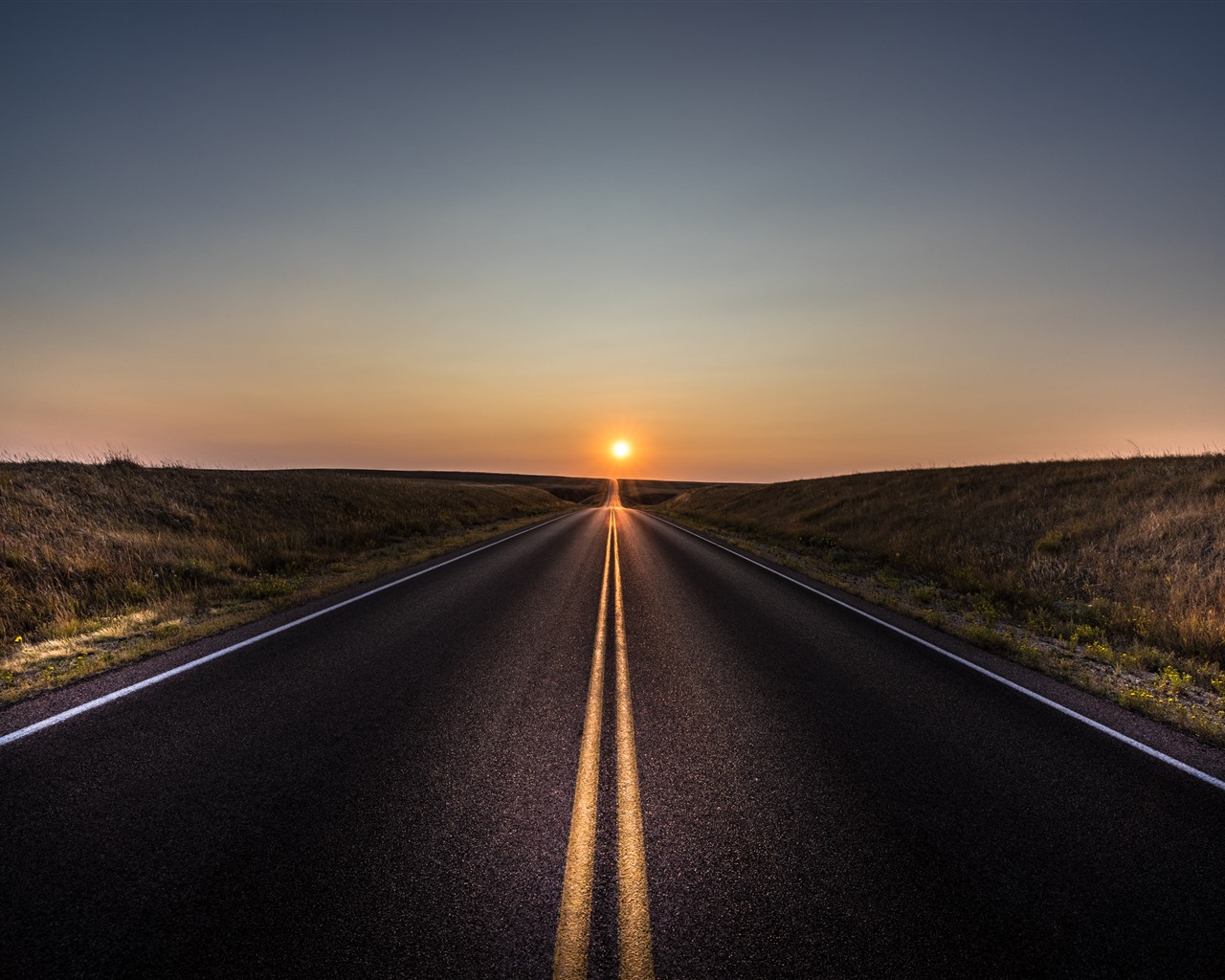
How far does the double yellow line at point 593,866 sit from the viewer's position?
240 centimetres

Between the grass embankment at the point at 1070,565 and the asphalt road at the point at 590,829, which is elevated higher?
the grass embankment at the point at 1070,565

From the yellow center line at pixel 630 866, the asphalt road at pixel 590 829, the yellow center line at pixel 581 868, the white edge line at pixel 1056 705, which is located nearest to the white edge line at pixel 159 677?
the asphalt road at pixel 590 829

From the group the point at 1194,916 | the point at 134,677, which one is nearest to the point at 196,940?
the point at 134,677

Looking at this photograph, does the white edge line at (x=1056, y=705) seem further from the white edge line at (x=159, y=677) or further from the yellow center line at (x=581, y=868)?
the white edge line at (x=159, y=677)

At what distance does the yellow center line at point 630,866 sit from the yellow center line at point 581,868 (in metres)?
0.16

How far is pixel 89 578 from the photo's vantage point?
925 cm

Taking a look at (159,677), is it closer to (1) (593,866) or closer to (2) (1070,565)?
(1) (593,866)

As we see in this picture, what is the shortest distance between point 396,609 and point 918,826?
7834 mm

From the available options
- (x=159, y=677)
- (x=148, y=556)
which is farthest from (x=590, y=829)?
(x=148, y=556)

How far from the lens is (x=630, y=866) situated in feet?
9.88

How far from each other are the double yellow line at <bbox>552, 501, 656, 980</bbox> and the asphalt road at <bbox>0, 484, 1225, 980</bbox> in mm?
17

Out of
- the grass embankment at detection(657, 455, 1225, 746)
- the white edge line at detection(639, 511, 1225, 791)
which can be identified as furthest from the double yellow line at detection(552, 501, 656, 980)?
the grass embankment at detection(657, 455, 1225, 746)

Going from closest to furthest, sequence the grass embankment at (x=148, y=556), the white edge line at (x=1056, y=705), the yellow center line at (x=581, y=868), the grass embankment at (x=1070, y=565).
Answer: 1. the yellow center line at (x=581, y=868)
2. the white edge line at (x=1056, y=705)
3. the grass embankment at (x=148, y=556)
4. the grass embankment at (x=1070, y=565)

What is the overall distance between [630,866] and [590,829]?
1.30 ft
